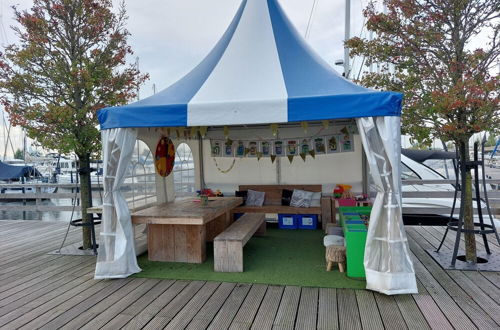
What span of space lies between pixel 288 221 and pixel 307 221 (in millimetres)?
354

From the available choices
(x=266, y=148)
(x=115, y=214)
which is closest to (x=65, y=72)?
(x=115, y=214)

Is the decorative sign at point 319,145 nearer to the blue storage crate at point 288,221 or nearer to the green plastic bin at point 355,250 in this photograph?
the blue storage crate at point 288,221

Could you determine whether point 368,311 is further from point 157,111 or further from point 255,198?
point 255,198

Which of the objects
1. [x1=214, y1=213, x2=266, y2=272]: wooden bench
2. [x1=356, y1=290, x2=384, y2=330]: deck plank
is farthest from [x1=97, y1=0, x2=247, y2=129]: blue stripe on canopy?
[x1=356, y1=290, x2=384, y2=330]: deck plank

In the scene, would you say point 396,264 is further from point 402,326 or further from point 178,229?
point 178,229

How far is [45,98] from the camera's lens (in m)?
4.48

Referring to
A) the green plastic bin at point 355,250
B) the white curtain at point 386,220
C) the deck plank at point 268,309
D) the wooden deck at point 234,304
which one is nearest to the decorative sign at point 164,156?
the wooden deck at point 234,304

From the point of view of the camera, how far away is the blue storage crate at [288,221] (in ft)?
19.7

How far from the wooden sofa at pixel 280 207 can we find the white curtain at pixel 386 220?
2.60m

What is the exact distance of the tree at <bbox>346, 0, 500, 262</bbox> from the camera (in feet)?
11.3

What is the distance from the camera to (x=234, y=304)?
2889 millimetres

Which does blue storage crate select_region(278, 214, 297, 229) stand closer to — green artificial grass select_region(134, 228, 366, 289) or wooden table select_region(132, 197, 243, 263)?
green artificial grass select_region(134, 228, 366, 289)

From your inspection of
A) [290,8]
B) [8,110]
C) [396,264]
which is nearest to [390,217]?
[396,264]

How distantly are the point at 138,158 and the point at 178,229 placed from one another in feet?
4.78
